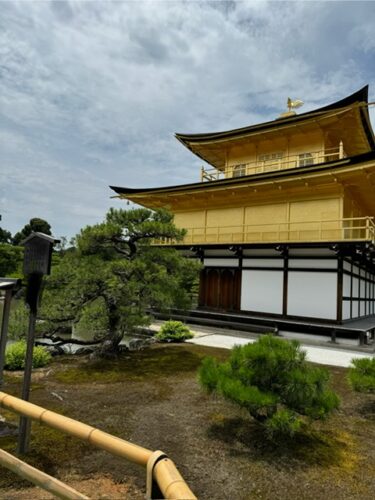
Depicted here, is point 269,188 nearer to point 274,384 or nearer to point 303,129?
point 303,129

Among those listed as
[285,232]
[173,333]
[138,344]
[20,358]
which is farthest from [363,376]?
[285,232]

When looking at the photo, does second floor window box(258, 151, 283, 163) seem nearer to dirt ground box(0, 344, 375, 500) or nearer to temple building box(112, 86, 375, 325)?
temple building box(112, 86, 375, 325)

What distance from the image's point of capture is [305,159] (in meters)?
15.7

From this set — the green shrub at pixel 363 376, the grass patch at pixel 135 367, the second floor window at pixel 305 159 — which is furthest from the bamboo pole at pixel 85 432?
the second floor window at pixel 305 159

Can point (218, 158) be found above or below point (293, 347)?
above

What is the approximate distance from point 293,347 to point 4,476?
3.45 meters

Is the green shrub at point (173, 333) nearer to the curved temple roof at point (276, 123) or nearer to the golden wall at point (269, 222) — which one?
the golden wall at point (269, 222)

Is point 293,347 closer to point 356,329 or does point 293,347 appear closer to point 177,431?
point 177,431

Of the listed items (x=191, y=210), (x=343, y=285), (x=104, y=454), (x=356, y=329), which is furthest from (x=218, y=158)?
(x=104, y=454)

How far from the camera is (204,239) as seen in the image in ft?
54.4

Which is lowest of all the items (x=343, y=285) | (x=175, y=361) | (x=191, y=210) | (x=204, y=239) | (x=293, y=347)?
(x=175, y=361)

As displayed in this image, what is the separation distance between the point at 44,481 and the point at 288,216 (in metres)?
13.9

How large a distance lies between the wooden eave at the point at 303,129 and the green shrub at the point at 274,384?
13.2 m

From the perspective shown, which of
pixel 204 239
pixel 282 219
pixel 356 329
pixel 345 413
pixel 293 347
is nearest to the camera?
pixel 293 347
